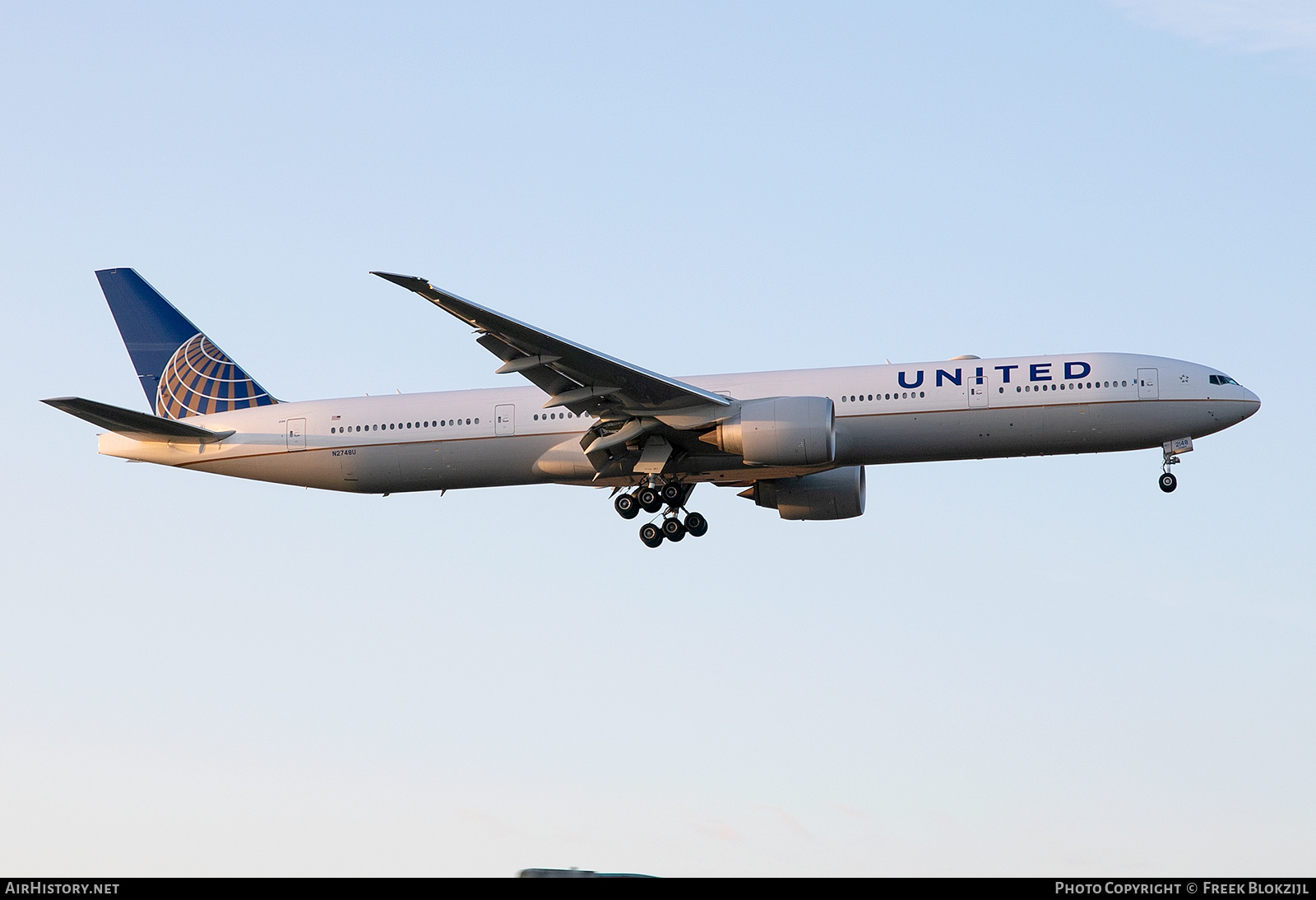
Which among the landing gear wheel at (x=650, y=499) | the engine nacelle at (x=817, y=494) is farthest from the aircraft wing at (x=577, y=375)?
the engine nacelle at (x=817, y=494)

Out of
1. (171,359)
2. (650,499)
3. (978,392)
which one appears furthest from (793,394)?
(171,359)

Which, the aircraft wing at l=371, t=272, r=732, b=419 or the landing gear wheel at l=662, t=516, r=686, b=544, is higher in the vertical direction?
the aircraft wing at l=371, t=272, r=732, b=419

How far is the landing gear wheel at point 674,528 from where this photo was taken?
3931 cm

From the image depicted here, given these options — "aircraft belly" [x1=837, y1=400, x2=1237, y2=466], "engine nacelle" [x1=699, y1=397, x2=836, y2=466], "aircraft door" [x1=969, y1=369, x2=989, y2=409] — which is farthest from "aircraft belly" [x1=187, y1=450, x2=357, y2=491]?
"aircraft door" [x1=969, y1=369, x2=989, y2=409]

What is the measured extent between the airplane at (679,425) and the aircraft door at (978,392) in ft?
0.14

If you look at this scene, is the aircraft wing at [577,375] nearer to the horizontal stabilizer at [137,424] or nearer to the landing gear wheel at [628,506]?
the landing gear wheel at [628,506]

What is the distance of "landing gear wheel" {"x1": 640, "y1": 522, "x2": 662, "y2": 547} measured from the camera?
3944 cm

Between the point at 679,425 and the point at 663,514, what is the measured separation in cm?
359

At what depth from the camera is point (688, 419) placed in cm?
3659

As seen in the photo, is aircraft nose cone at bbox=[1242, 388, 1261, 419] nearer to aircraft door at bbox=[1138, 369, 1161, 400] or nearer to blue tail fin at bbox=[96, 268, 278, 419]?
aircraft door at bbox=[1138, 369, 1161, 400]

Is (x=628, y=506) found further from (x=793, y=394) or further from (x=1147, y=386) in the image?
(x=1147, y=386)

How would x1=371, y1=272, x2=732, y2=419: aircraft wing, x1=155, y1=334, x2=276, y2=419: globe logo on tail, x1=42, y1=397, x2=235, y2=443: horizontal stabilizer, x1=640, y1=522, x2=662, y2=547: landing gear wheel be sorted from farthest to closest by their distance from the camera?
x1=155, y1=334, x2=276, y2=419: globe logo on tail
x1=640, y1=522, x2=662, y2=547: landing gear wheel
x1=42, y1=397, x2=235, y2=443: horizontal stabilizer
x1=371, y1=272, x2=732, y2=419: aircraft wing

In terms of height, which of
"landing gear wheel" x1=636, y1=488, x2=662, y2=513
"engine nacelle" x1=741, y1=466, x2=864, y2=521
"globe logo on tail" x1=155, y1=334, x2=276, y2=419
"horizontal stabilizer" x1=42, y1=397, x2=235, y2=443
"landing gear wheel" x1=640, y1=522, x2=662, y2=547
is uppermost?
"globe logo on tail" x1=155, y1=334, x2=276, y2=419
